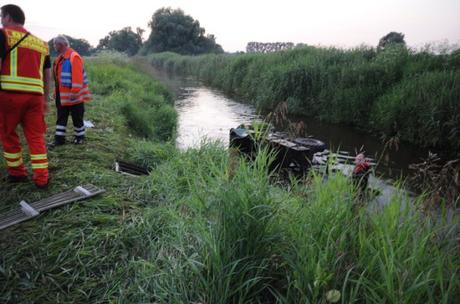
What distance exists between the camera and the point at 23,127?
375cm

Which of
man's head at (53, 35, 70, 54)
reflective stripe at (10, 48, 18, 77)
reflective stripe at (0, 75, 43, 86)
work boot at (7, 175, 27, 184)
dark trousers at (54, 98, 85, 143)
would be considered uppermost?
man's head at (53, 35, 70, 54)

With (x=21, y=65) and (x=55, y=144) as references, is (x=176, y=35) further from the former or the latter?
(x=21, y=65)

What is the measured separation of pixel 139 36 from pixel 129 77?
9134cm

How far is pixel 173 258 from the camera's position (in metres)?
2.49

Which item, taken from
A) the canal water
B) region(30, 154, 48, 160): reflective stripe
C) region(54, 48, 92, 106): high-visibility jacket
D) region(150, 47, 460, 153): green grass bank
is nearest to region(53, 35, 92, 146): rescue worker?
region(54, 48, 92, 106): high-visibility jacket

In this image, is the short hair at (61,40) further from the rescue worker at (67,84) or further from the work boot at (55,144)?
the work boot at (55,144)

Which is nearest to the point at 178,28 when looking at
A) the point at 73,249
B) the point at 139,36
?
the point at 139,36

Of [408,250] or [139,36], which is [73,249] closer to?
[408,250]

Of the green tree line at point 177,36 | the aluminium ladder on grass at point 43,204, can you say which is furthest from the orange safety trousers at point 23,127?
the green tree line at point 177,36

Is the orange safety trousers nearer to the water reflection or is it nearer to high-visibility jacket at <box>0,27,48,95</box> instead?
high-visibility jacket at <box>0,27,48,95</box>

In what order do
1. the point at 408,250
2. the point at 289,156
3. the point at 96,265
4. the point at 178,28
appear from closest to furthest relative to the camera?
the point at 408,250, the point at 96,265, the point at 289,156, the point at 178,28

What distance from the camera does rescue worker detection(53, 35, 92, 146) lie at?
504 centimetres

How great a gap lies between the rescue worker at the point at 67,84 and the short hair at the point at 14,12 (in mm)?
1430

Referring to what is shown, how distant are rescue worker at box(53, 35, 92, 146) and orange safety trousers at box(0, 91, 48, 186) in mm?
1451
